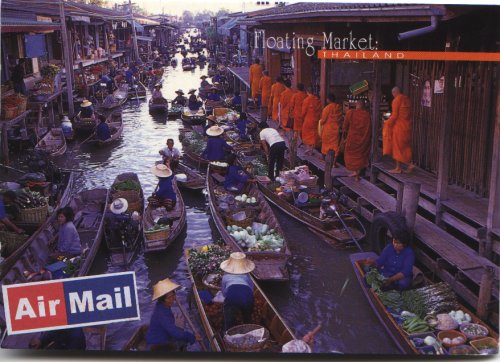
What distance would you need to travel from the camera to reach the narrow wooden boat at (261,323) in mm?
7098

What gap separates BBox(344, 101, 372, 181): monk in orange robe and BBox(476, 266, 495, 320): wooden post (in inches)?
214

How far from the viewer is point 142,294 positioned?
9789 millimetres

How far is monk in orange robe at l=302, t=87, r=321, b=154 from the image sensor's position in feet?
48.4

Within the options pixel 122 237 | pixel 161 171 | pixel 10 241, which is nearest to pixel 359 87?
pixel 161 171

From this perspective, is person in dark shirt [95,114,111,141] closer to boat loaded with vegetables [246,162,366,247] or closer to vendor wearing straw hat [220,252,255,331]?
boat loaded with vegetables [246,162,366,247]

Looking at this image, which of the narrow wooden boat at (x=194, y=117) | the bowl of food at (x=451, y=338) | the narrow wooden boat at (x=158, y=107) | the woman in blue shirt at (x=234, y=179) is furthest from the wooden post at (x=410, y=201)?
the narrow wooden boat at (x=158, y=107)

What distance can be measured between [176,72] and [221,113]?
27.9 m

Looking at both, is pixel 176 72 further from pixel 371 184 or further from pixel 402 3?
pixel 402 3

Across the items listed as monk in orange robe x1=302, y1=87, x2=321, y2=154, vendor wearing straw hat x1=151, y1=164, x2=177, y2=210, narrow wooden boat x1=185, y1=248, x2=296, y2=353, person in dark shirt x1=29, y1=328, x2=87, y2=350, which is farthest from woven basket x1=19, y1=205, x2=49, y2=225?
monk in orange robe x1=302, y1=87, x2=321, y2=154

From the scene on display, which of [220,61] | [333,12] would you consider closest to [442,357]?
[333,12]

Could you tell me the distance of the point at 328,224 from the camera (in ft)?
36.6

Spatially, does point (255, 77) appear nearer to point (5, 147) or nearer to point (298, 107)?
point (298, 107)

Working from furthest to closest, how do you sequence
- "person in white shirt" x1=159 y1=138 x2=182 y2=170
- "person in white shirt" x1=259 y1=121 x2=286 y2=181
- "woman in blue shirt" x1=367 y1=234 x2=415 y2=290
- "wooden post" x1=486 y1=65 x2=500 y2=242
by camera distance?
"person in white shirt" x1=159 y1=138 x2=182 y2=170
"person in white shirt" x1=259 y1=121 x2=286 y2=181
"woman in blue shirt" x1=367 y1=234 x2=415 y2=290
"wooden post" x1=486 y1=65 x2=500 y2=242

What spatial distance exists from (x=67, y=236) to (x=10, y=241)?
1.42m
